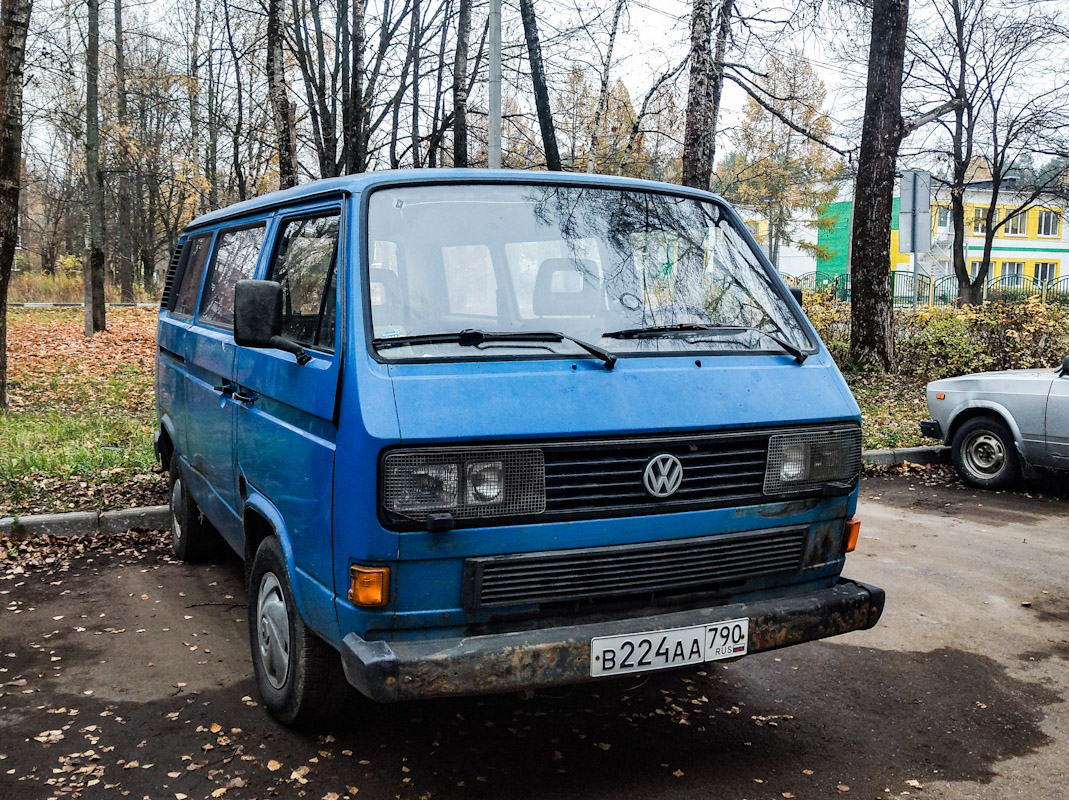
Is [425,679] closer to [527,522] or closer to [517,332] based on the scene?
[527,522]

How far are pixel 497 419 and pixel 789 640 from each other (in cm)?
133

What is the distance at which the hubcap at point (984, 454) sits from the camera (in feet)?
29.1

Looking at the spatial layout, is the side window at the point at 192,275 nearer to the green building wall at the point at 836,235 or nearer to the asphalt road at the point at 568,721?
the asphalt road at the point at 568,721

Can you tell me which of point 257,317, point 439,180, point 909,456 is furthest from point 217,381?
point 909,456

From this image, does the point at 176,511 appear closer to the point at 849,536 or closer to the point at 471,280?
the point at 471,280

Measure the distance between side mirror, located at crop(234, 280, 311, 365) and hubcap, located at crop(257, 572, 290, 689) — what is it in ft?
2.99

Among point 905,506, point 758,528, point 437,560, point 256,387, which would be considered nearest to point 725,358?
point 758,528

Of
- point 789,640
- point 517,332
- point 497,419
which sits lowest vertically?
point 789,640

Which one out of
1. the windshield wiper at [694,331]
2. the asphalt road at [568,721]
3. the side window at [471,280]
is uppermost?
the side window at [471,280]

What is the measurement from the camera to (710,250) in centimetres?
422

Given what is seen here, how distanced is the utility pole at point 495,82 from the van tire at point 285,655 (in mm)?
11418

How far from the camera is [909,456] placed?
1009cm

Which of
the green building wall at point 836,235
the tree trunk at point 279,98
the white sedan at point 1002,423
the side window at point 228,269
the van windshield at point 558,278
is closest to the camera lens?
the van windshield at point 558,278

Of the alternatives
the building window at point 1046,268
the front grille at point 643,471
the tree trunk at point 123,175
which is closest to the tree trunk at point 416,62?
the tree trunk at point 123,175
